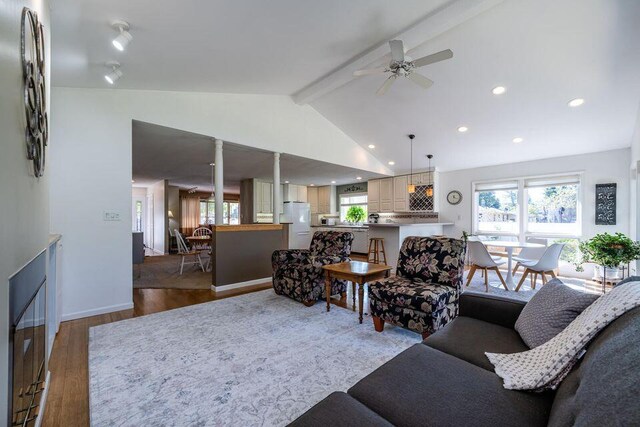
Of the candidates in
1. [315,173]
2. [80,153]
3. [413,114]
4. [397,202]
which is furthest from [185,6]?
[397,202]

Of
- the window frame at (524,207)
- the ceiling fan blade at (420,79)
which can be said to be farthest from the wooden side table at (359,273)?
the window frame at (524,207)

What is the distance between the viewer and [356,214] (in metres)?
8.74

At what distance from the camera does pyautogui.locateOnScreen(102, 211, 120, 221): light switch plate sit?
3.21 m

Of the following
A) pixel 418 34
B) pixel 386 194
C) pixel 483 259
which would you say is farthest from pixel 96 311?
pixel 386 194

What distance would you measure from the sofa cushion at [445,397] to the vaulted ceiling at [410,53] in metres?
2.71

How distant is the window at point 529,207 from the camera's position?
207 inches

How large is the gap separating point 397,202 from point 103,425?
692cm

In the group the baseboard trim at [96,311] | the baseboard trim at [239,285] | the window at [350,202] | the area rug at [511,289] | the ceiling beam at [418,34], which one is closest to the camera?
the ceiling beam at [418,34]

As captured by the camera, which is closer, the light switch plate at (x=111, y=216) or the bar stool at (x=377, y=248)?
the light switch plate at (x=111, y=216)

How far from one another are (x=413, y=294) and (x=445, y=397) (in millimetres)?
1349

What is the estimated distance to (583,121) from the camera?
13.5 ft

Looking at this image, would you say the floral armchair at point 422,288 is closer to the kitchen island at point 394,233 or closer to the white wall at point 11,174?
the white wall at point 11,174

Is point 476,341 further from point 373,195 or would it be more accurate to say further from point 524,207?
point 373,195

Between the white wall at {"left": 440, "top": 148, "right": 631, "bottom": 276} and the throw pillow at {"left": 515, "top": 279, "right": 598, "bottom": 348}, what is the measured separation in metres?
4.74
